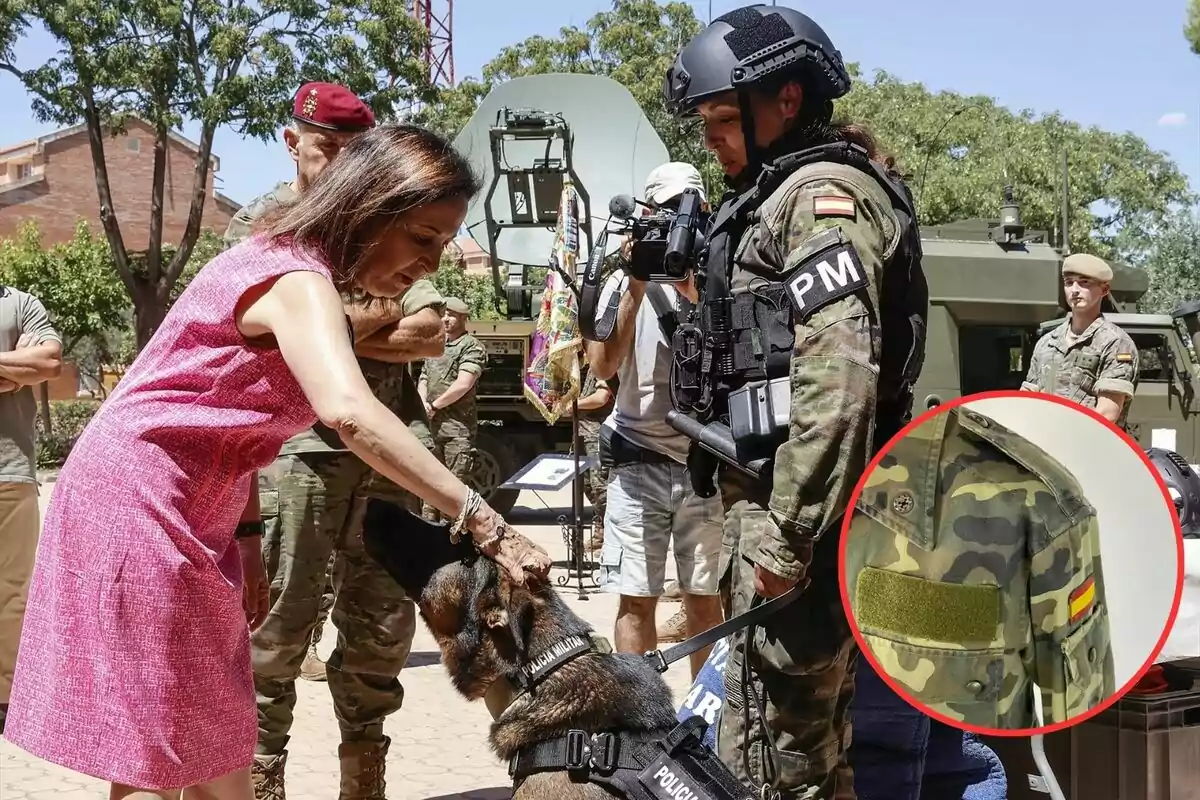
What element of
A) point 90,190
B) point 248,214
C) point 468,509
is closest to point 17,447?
point 248,214

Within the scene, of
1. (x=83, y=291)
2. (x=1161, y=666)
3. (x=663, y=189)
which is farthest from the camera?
(x=83, y=291)

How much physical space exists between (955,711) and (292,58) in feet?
60.0

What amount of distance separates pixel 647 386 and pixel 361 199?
2500 mm

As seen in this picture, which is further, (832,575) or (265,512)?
(265,512)

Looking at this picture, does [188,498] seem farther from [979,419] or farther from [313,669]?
[313,669]

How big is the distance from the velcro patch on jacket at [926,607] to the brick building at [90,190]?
143 feet

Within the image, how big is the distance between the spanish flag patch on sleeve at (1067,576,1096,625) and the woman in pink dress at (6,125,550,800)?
1.19m

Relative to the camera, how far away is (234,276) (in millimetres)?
2318

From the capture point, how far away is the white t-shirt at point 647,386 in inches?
187

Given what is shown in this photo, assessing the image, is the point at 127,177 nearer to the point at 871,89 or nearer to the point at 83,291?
the point at 83,291

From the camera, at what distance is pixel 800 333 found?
2.62 m

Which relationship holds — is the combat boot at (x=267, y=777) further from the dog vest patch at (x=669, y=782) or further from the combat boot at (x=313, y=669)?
the combat boot at (x=313, y=669)

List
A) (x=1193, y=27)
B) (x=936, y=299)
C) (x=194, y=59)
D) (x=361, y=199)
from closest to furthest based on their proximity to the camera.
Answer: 1. (x=361, y=199)
2. (x=936, y=299)
3. (x=194, y=59)
4. (x=1193, y=27)

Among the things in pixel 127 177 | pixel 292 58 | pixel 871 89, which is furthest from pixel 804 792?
pixel 127 177
